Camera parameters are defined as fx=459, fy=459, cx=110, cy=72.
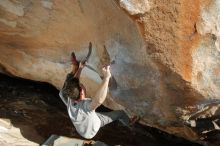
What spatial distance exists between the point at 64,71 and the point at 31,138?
3.29 feet

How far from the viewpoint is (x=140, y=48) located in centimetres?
497

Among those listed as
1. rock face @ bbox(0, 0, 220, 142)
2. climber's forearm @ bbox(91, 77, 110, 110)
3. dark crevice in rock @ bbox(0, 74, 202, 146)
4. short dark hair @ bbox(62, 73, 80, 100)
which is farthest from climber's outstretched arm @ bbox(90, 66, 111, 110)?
dark crevice in rock @ bbox(0, 74, 202, 146)

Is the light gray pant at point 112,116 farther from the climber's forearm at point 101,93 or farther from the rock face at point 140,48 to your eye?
the climber's forearm at point 101,93

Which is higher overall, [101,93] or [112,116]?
[101,93]

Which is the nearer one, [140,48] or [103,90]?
[103,90]

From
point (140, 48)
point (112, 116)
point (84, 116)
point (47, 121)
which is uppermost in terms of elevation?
point (140, 48)

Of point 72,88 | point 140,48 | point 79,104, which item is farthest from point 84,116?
point 140,48

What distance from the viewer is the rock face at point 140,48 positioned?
4666 mm

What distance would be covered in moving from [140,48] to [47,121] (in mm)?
2340

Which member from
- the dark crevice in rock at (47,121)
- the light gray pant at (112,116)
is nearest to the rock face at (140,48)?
the light gray pant at (112,116)

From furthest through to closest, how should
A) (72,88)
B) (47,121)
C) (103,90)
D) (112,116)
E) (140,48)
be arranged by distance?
(47,121) < (112,116) < (72,88) < (140,48) < (103,90)

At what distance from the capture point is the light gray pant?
544 centimetres

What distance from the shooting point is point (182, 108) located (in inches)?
209

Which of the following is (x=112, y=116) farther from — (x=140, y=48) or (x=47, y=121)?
(x=47, y=121)
